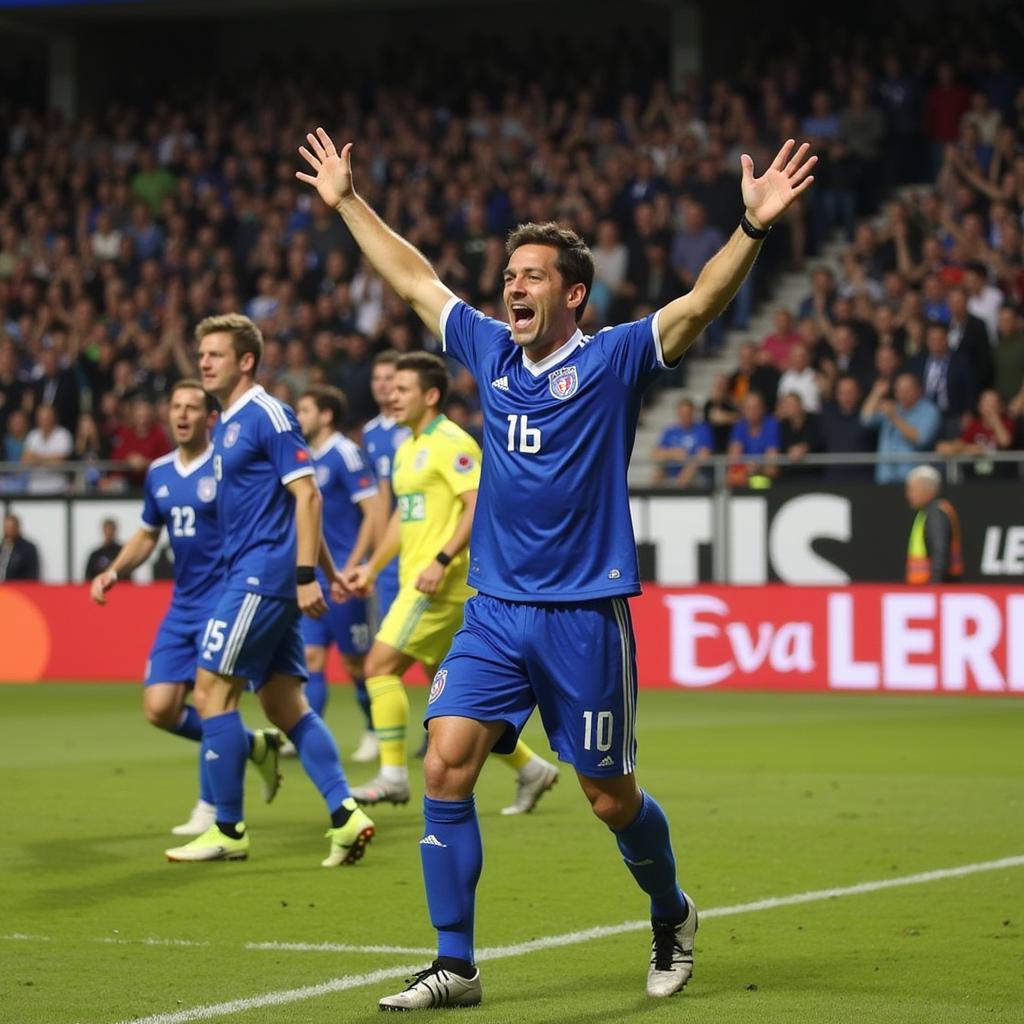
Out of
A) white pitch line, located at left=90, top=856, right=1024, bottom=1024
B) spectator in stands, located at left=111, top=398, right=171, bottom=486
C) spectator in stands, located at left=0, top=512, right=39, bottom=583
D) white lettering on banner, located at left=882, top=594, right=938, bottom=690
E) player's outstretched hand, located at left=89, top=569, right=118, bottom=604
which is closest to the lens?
white pitch line, located at left=90, top=856, right=1024, bottom=1024

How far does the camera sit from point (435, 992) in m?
6.00

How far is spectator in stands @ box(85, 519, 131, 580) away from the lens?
2077 cm

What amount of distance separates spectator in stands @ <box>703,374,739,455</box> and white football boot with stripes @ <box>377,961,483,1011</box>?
14339 millimetres

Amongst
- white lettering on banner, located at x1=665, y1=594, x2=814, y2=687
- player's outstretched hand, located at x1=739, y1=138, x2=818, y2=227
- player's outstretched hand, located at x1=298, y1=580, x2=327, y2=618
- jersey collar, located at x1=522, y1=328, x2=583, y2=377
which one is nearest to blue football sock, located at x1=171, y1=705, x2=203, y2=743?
player's outstretched hand, located at x1=298, y1=580, x2=327, y2=618

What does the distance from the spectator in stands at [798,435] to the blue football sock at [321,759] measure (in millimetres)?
10778

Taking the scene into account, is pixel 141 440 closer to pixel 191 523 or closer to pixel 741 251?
pixel 191 523

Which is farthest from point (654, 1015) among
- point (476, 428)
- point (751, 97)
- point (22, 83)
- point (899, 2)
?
point (22, 83)

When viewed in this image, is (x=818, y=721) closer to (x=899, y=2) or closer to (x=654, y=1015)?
(x=654, y=1015)

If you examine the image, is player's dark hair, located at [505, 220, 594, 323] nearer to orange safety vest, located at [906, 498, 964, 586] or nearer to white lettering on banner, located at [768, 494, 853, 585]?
orange safety vest, located at [906, 498, 964, 586]

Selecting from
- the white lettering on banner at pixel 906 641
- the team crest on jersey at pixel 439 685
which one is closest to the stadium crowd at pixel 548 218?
the white lettering on banner at pixel 906 641

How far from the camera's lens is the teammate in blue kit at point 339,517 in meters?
13.3

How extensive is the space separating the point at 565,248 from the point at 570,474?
0.69 metres

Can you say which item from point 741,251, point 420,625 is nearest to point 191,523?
point 420,625

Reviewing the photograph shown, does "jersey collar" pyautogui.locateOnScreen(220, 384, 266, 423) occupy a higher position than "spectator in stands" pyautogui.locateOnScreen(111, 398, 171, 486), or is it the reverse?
"jersey collar" pyautogui.locateOnScreen(220, 384, 266, 423)
